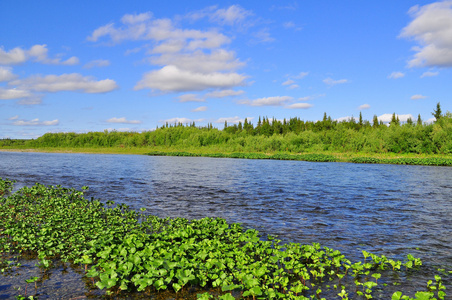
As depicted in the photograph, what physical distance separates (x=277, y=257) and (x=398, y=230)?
873 centimetres

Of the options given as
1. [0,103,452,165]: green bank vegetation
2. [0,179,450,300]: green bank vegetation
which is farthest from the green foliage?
[0,179,450,300]: green bank vegetation

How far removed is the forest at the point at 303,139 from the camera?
78.7 m

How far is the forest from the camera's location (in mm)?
78688

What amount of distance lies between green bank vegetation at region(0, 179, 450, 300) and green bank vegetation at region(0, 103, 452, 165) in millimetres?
64996

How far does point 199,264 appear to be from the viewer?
846cm

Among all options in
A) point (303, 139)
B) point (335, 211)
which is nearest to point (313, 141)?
point (303, 139)

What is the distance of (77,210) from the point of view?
609 inches

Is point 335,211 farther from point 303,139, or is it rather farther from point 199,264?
point 303,139

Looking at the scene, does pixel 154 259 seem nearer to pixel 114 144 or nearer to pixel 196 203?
pixel 196 203

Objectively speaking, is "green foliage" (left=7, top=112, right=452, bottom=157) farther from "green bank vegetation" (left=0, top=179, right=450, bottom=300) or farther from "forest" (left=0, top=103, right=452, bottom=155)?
"green bank vegetation" (left=0, top=179, right=450, bottom=300)

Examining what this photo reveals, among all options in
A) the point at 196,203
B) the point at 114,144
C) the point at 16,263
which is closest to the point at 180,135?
the point at 114,144

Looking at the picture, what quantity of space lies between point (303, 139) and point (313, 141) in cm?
364

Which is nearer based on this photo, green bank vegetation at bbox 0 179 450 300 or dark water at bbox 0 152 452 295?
green bank vegetation at bbox 0 179 450 300

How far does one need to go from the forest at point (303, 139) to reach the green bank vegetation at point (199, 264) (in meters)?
79.7
